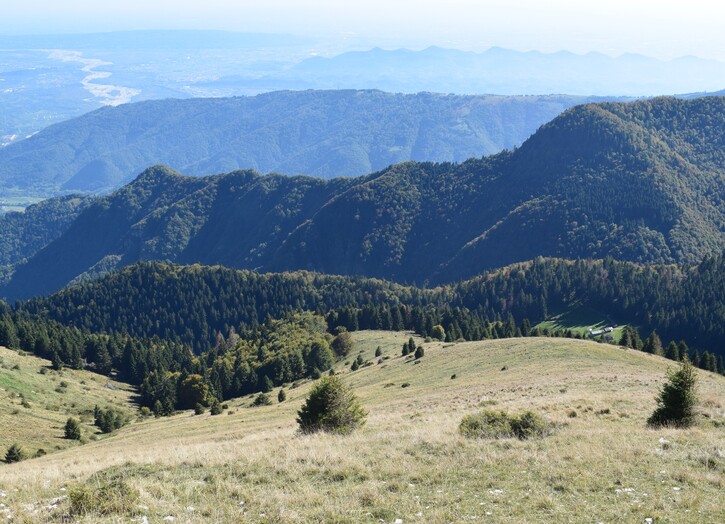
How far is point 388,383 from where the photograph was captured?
74.5m

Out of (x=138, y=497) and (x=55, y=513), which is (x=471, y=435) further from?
(x=55, y=513)

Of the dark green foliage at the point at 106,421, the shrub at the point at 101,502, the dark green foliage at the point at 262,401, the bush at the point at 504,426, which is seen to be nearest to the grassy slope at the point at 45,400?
the dark green foliage at the point at 106,421

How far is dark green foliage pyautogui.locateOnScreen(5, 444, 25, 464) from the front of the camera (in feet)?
172

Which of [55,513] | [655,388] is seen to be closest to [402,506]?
[55,513]

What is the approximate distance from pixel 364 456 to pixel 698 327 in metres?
187

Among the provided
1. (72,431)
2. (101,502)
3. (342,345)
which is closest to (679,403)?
(101,502)

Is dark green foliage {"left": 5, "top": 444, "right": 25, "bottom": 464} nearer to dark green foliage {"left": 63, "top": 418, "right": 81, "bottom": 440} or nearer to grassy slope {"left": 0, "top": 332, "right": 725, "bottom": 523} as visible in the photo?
dark green foliage {"left": 63, "top": 418, "right": 81, "bottom": 440}

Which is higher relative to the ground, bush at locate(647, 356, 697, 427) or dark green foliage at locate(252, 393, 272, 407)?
bush at locate(647, 356, 697, 427)

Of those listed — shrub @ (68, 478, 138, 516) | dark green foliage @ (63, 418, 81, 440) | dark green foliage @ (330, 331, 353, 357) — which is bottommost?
dark green foliage @ (330, 331, 353, 357)

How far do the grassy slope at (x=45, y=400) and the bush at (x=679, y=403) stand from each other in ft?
180

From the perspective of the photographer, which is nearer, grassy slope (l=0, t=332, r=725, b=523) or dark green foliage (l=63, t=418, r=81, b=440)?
grassy slope (l=0, t=332, r=725, b=523)

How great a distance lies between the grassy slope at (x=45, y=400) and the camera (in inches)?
2571

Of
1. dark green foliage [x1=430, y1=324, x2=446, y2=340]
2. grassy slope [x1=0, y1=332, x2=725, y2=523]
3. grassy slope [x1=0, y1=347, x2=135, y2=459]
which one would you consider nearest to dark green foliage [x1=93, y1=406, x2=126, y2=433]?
grassy slope [x1=0, y1=347, x2=135, y2=459]

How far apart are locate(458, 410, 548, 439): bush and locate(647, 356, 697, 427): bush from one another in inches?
253
